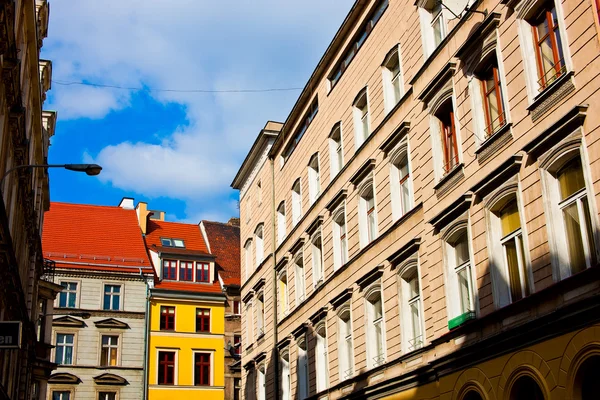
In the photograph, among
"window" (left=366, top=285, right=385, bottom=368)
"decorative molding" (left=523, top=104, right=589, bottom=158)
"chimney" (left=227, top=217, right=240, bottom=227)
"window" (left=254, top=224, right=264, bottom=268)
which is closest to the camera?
"decorative molding" (left=523, top=104, right=589, bottom=158)

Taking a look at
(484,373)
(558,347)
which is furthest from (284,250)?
(558,347)

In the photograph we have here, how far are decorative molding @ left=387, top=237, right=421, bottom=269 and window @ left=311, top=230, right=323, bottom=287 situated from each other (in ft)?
25.4

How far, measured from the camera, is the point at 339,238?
29.8m

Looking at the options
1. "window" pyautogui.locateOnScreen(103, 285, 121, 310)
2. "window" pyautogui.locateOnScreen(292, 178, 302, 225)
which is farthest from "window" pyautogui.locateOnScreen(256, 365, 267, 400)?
"window" pyautogui.locateOnScreen(103, 285, 121, 310)

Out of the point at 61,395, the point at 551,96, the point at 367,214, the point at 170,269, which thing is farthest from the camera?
the point at 170,269

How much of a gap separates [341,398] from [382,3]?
13613mm

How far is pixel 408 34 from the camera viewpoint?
24172 millimetres

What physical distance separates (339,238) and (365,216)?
2902 mm

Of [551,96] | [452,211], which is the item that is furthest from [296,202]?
[551,96]

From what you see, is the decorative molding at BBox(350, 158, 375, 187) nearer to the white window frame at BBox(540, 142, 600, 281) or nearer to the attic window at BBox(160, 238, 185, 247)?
the white window frame at BBox(540, 142, 600, 281)

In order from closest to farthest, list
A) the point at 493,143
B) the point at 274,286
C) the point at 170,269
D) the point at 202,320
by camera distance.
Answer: the point at 493,143, the point at 274,286, the point at 202,320, the point at 170,269

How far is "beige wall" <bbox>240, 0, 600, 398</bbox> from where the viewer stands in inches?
612

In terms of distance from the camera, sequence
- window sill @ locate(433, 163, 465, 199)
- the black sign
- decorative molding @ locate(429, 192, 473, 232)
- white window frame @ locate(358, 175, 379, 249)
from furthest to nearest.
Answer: white window frame @ locate(358, 175, 379, 249) < window sill @ locate(433, 163, 465, 199) < decorative molding @ locate(429, 192, 473, 232) < the black sign

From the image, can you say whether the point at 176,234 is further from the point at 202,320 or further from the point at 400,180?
the point at 400,180
